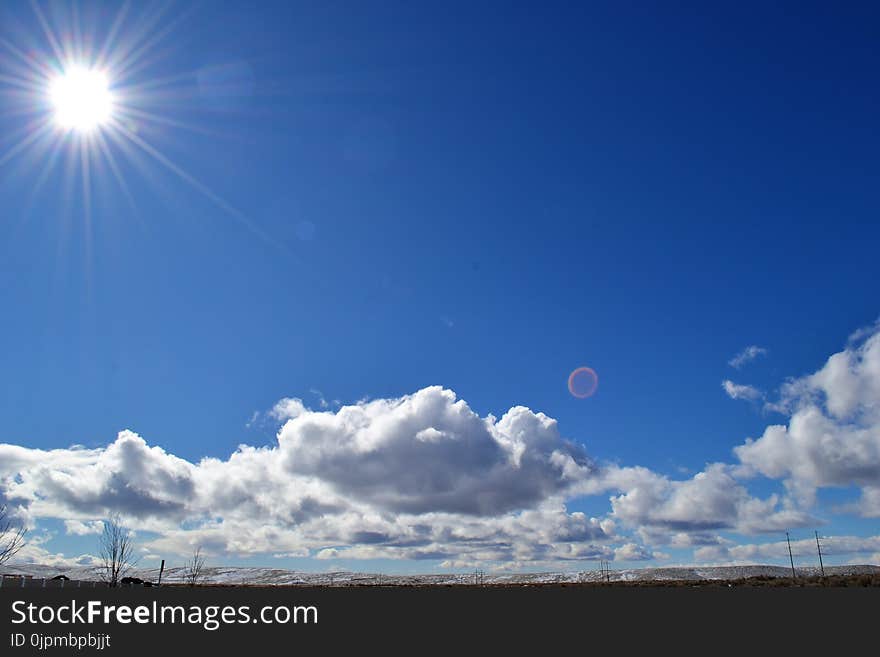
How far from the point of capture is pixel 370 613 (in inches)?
1631

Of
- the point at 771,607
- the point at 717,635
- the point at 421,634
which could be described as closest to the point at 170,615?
the point at 421,634

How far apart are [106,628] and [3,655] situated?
732 cm

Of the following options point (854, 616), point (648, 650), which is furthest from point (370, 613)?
A: point (854, 616)

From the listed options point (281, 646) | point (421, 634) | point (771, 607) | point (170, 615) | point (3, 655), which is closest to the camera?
point (3, 655)

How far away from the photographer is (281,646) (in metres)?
29.7

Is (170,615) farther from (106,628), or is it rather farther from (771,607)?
(771,607)

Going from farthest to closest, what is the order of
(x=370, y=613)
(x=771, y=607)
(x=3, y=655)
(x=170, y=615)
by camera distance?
(x=771, y=607) < (x=370, y=613) < (x=170, y=615) < (x=3, y=655)

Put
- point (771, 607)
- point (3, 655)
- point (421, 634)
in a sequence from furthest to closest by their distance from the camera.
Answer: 1. point (771, 607)
2. point (421, 634)
3. point (3, 655)

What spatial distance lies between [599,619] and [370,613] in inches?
611

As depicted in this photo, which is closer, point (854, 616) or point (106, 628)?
point (106, 628)

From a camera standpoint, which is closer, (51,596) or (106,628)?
(106,628)

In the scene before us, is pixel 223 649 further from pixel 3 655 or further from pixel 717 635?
pixel 717 635

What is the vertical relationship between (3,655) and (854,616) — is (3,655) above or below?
above

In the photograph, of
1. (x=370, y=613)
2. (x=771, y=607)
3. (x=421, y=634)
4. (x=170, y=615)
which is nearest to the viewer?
(x=421, y=634)
